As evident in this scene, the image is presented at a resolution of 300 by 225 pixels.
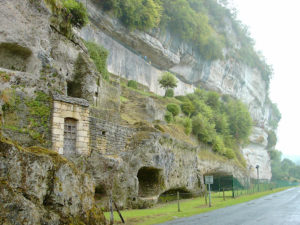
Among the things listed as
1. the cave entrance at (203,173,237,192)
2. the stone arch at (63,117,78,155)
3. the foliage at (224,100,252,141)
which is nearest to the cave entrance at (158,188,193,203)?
the cave entrance at (203,173,237,192)

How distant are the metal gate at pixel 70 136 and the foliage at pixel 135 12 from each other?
2249cm

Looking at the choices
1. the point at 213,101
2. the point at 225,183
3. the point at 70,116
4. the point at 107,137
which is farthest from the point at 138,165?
the point at 213,101

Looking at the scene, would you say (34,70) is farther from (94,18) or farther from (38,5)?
(94,18)

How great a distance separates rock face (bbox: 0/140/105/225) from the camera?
6262 millimetres

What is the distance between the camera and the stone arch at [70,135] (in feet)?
42.6

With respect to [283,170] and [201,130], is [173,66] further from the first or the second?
[283,170]

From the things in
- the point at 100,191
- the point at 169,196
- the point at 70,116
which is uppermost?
the point at 70,116

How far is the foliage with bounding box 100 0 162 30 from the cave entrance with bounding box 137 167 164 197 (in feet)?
69.9

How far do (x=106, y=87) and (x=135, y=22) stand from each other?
1968 centimetres

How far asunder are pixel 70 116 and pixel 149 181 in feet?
22.4

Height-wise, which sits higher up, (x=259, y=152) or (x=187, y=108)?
(x=187, y=108)

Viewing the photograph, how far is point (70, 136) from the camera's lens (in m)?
13.2

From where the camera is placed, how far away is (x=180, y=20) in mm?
43750

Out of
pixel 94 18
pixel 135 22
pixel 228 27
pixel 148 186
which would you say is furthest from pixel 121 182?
pixel 228 27
